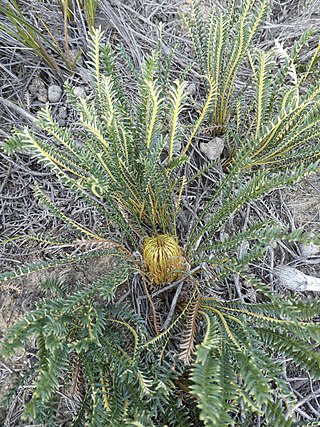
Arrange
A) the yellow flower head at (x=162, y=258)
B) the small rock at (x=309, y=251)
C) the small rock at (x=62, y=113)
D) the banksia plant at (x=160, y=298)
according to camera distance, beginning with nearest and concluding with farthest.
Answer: the banksia plant at (x=160, y=298) → the yellow flower head at (x=162, y=258) → the small rock at (x=309, y=251) → the small rock at (x=62, y=113)

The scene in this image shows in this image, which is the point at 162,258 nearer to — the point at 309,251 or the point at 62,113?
the point at 309,251

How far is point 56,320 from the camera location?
0.82m

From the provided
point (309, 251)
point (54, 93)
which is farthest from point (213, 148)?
point (54, 93)

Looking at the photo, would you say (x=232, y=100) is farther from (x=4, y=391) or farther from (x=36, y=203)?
(x=4, y=391)

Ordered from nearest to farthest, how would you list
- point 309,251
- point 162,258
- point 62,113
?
1. point 162,258
2. point 309,251
3. point 62,113

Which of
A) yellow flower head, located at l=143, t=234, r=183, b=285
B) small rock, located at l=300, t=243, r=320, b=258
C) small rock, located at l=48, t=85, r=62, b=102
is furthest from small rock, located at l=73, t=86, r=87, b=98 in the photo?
small rock, located at l=300, t=243, r=320, b=258

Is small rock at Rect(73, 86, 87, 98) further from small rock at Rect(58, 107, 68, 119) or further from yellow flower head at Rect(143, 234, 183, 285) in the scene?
yellow flower head at Rect(143, 234, 183, 285)

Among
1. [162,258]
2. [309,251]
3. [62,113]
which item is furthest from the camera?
[62,113]

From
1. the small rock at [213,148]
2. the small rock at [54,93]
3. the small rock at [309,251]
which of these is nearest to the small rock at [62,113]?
the small rock at [54,93]

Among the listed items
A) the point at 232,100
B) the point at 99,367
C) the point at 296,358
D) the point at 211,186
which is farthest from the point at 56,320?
the point at 232,100

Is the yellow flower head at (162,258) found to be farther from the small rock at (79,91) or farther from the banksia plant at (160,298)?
the small rock at (79,91)

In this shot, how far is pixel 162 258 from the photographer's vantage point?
1021mm

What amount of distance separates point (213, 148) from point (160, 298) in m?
0.51

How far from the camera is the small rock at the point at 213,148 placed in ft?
4.27
